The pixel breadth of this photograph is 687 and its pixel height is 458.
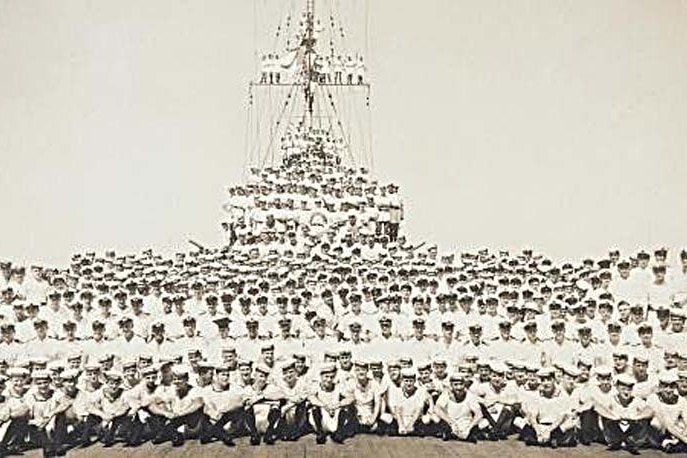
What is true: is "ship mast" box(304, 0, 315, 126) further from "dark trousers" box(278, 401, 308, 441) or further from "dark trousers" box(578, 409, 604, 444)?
"dark trousers" box(578, 409, 604, 444)

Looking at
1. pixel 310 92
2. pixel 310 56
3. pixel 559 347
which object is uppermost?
pixel 310 56

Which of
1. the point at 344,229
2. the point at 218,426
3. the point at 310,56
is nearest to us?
the point at 218,426

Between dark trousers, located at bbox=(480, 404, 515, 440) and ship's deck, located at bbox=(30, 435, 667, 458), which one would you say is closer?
ship's deck, located at bbox=(30, 435, 667, 458)

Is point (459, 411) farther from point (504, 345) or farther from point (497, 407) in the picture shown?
point (504, 345)

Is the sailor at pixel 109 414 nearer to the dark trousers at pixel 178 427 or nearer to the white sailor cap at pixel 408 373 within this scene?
the dark trousers at pixel 178 427

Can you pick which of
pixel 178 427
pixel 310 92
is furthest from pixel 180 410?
pixel 310 92

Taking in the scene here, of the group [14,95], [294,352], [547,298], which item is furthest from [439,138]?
[14,95]

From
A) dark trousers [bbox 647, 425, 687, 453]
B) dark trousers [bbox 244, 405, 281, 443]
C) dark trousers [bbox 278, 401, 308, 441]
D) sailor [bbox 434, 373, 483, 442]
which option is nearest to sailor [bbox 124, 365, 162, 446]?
dark trousers [bbox 244, 405, 281, 443]
